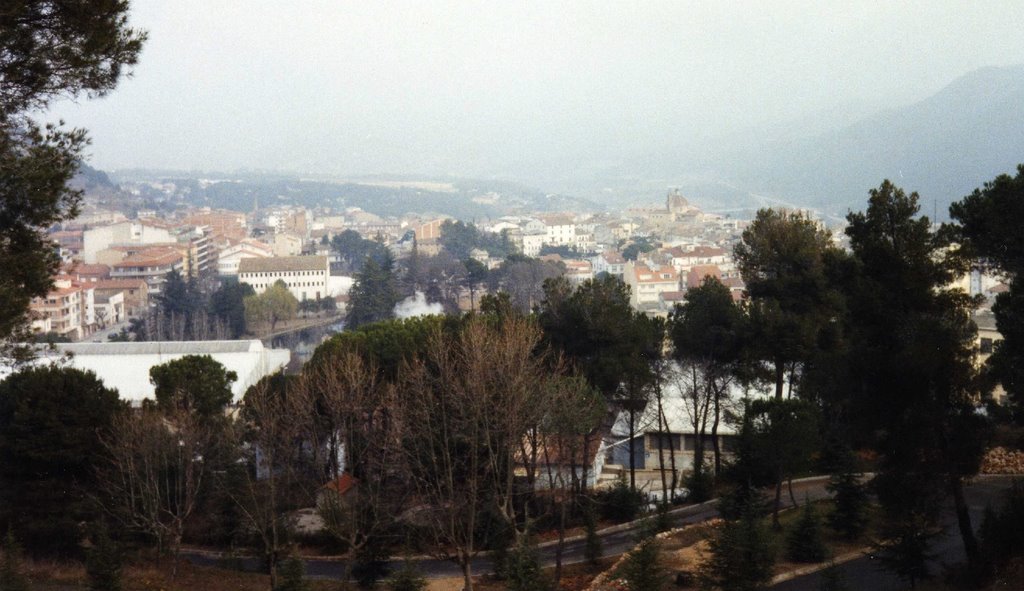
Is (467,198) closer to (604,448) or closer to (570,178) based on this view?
(570,178)

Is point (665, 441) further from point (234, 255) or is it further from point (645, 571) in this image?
point (234, 255)

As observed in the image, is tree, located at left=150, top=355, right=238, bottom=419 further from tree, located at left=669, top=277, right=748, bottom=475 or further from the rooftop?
the rooftop

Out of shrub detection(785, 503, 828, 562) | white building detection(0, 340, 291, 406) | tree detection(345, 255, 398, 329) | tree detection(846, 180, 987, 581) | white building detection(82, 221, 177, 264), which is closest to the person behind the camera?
tree detection(846, 180, 987, 581)

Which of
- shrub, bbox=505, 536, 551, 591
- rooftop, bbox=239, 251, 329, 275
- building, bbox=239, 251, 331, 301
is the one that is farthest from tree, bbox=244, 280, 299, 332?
shrub, bbox=505, 536, 551, 591

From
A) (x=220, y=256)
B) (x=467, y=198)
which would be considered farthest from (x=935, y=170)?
(x=467, y=198)

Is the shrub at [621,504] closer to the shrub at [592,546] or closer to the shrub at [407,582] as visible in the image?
the shrub at [592,546]

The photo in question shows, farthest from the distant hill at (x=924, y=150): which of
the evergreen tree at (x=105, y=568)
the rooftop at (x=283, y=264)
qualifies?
the evergreen tree at (x=105, y=568)
